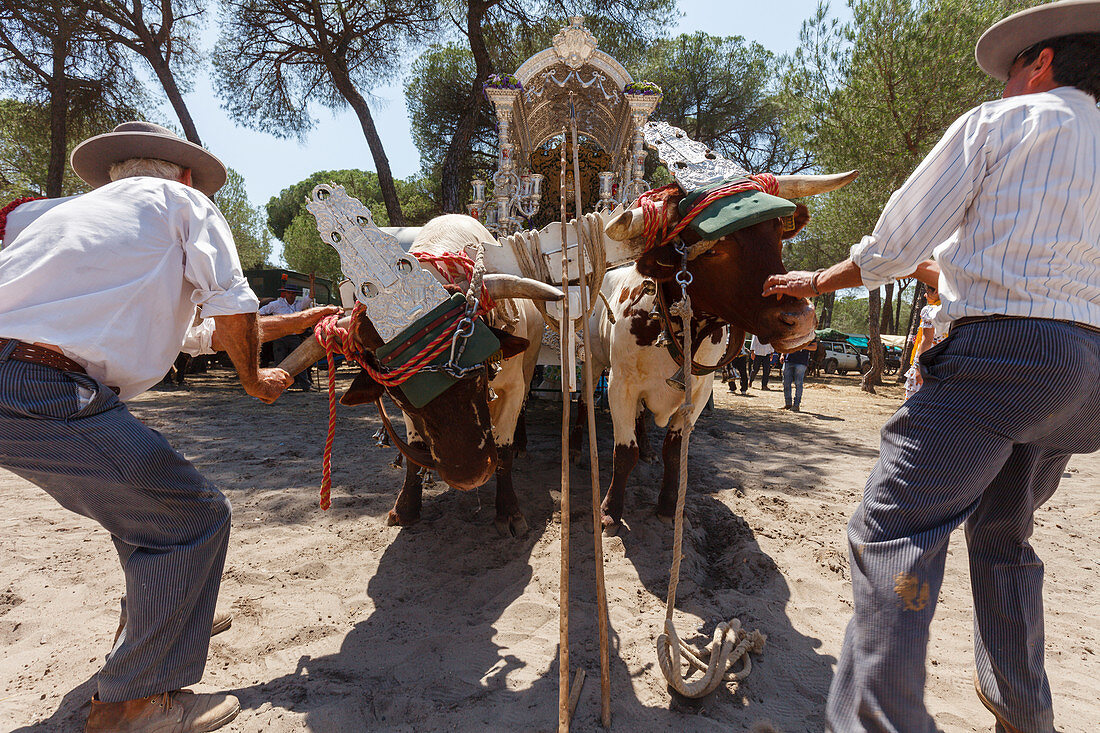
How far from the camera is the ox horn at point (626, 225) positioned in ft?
8.26

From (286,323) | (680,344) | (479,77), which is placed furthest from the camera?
(479,77)

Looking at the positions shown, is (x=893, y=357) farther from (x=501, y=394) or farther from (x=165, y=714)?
(x=165, y=714)

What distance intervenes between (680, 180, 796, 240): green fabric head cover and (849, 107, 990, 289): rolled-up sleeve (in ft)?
2.62

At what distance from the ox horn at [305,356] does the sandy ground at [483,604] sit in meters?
1.21

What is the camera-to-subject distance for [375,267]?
7.31 feet

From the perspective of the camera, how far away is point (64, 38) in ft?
32.4

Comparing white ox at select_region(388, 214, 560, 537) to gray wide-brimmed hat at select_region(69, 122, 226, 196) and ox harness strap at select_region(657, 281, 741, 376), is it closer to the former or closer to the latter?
ox harness strap at select_region(657, 281, 741, 376)

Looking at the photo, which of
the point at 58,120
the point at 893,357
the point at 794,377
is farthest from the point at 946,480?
the point at 893,357

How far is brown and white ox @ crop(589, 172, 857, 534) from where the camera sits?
2455 mm

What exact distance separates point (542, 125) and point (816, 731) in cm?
786

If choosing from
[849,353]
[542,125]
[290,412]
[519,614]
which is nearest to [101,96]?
[290,412]

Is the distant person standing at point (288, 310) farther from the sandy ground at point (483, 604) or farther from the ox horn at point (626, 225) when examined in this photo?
the ox horn at point (626, 225)

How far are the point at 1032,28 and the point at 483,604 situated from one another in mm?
2982

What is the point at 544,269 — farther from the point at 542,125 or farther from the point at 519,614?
the point at 542,125
